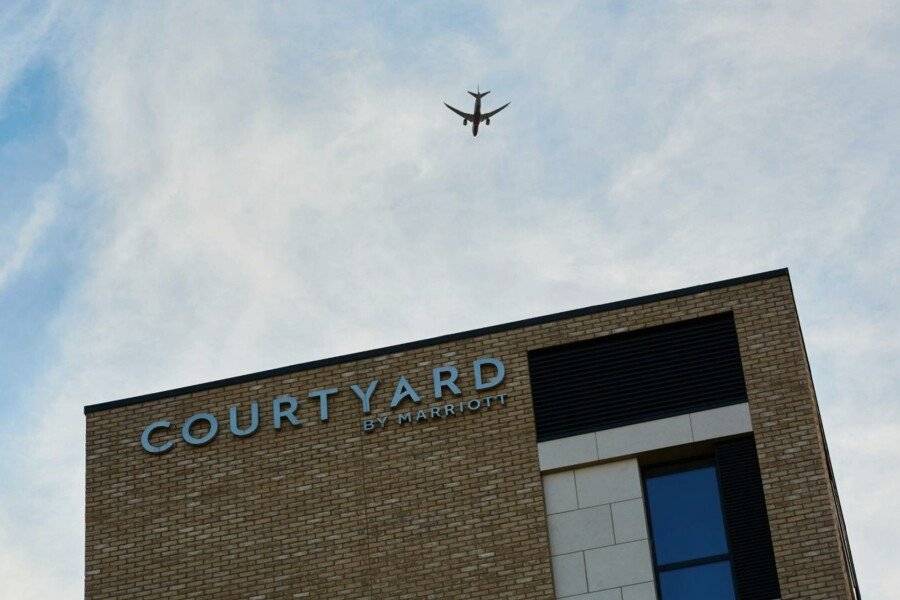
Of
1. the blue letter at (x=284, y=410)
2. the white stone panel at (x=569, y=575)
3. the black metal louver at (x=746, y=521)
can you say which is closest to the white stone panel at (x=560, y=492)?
the white stone panel at (x=569, y=575)

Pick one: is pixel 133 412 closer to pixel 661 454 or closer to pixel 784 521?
pixel 661 454

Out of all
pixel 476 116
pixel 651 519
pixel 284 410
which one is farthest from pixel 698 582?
pixel 476 116

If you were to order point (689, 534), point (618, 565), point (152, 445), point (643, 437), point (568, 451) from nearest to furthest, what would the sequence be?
point (618, 565), point (689, 534), point (643, 437), point (568, 451), point (152, 445)

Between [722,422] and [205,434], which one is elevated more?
[205,434]

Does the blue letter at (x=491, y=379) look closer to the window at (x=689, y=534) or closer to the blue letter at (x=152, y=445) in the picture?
the window at (x=689, y=534)

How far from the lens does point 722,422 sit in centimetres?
3016

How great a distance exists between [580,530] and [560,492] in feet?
2.70

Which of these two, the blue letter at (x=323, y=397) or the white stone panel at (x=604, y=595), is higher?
the blue letter at (x=323, y=397)

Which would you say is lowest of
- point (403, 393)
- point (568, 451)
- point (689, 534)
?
point (689, 534)

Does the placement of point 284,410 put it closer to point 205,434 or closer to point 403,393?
point 205,434

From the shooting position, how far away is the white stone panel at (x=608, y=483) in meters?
30.2

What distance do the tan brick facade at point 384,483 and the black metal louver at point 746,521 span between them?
0.32 m

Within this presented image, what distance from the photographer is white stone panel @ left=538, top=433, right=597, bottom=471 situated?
3048 cm

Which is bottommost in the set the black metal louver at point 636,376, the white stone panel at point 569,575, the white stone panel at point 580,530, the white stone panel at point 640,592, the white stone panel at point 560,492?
the white stone panel at point 640,592
